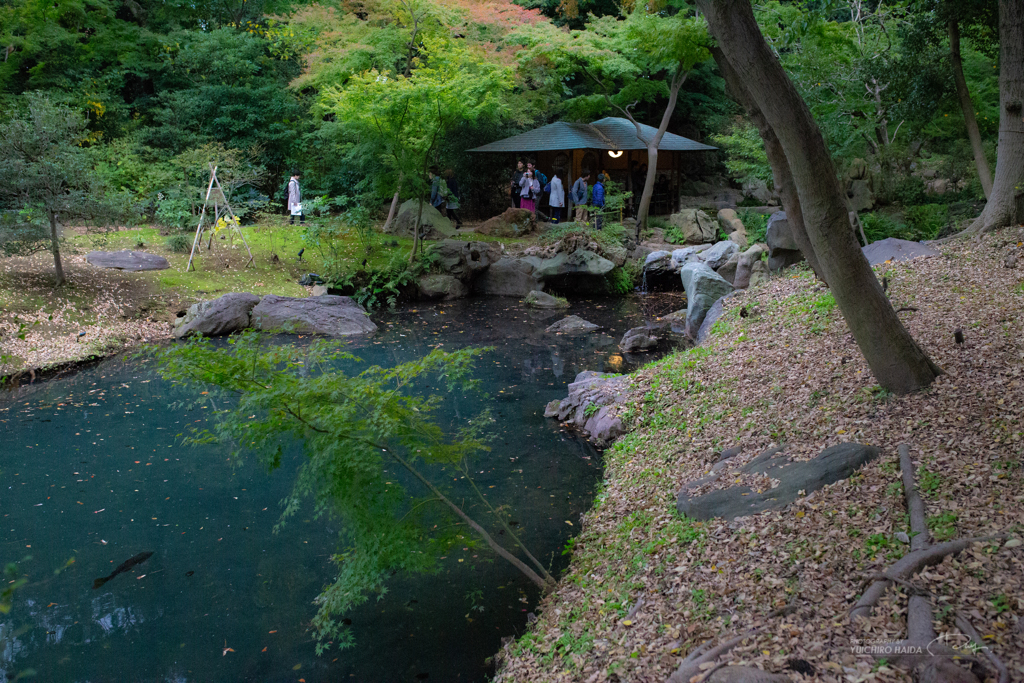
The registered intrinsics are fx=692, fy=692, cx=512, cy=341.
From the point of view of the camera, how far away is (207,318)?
1259cm

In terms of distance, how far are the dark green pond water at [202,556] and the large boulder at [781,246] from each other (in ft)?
14.2

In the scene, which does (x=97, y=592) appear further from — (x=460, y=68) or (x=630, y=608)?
(x=460, y=68)

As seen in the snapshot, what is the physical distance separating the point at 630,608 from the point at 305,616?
248 centimetres

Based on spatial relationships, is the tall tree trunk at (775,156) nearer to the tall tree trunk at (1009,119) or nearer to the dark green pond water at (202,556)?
the dark green pond water at (202,556)

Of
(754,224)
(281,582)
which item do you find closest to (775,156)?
(281,582)

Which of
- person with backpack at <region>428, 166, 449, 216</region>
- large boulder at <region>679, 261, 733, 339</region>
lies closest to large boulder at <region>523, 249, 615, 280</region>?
large boulder at <region>679, 261, 733, 339</region>

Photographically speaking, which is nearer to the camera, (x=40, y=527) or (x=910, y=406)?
(x=910, y=406)

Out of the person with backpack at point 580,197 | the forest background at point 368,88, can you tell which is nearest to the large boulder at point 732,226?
the forest background at point 368,88

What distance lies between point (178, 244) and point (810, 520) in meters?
15.1

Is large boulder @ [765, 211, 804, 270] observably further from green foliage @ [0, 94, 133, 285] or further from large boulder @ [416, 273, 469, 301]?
green foliage @ [0, 94, 133, 285]

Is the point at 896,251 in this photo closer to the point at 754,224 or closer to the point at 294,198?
the point at 754,224

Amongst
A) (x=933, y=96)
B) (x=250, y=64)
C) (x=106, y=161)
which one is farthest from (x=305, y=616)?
(x=250, y=64)

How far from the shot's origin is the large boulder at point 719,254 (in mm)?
14541

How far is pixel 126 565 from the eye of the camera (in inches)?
232
